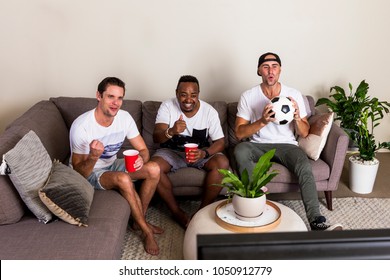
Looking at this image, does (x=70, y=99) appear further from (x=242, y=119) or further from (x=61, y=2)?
(x=242, y=119)

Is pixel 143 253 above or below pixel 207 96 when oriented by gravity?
below

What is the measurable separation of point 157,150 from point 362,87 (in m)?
1.72

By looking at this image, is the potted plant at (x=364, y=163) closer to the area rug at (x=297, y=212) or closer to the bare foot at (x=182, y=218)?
the area rug at (x=297, y=212)

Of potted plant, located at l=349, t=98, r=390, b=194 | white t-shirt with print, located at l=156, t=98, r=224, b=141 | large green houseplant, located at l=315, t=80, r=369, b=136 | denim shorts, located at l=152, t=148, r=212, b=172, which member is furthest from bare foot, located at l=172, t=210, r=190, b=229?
large green houseplant, located at l=315, t=80, r=369, b=136

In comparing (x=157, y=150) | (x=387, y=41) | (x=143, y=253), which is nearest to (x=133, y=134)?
(x=157, y=150)

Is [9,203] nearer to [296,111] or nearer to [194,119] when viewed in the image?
[194,119]

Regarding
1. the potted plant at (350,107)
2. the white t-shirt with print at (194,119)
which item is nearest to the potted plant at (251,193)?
the white t-shirt with print at (194,119)

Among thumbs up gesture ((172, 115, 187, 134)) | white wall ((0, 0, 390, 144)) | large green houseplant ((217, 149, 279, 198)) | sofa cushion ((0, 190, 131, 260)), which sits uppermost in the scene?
white wall ((0, 0, 390, 144))

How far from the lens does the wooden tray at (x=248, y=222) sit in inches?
74.0

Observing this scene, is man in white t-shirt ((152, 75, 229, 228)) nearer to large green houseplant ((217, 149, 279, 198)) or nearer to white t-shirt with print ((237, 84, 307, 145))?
white t-shirt with print ((237, 84, 307, 145))

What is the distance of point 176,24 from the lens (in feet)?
10.9

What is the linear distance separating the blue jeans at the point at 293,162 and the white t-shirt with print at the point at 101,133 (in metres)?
0.74

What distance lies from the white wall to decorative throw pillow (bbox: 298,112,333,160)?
34.9 inches

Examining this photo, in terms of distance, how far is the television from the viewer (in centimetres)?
38
